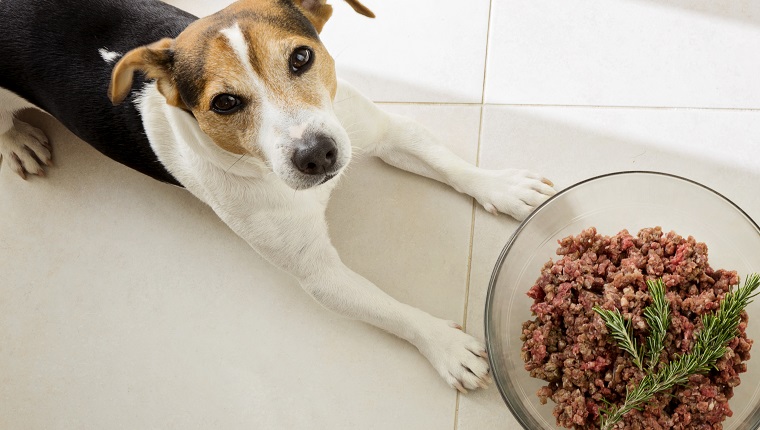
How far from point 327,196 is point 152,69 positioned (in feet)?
2.31

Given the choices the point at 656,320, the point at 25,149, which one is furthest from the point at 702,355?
the point at 25,149

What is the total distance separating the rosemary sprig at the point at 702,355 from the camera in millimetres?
1485

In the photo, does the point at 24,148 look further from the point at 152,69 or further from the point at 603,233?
the point at 603,233

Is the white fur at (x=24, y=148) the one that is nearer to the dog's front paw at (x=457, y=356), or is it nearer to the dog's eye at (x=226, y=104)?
the dog's eye at (x=226, y=104)

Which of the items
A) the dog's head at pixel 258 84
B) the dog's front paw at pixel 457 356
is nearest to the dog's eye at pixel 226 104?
the dog's head at pixel 258 84

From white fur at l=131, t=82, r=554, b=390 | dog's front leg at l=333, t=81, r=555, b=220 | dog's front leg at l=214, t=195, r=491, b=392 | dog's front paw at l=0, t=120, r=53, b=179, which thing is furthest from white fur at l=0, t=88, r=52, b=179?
dog's front leg at l=333, t=81, r=555, b=220

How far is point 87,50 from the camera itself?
1.85 meters

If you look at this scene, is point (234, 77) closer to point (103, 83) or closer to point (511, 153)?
point (103, 83)

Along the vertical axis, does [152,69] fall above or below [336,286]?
above

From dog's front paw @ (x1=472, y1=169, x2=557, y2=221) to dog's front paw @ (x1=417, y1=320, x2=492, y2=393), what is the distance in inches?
16.2

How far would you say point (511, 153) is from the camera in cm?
222

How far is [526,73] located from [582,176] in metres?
0.41

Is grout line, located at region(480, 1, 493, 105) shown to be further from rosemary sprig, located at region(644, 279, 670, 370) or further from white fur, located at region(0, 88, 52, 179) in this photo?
white fur, located at region(0, 88, 52, 179)

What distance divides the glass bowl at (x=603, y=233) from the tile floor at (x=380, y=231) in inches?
9.0
